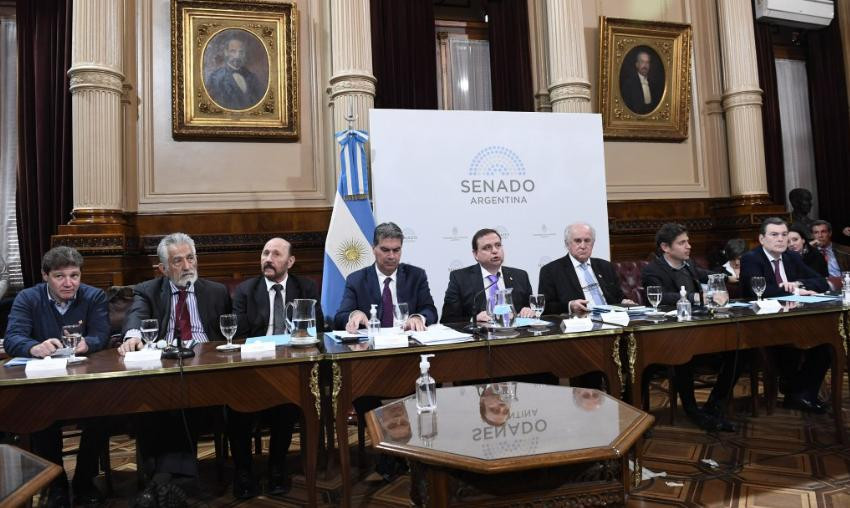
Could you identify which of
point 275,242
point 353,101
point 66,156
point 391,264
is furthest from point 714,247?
point 66,156

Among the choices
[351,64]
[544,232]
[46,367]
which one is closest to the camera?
[46,367]

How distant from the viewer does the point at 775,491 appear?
8.18ft

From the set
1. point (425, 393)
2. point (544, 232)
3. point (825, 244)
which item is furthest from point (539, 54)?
point (425, 393)

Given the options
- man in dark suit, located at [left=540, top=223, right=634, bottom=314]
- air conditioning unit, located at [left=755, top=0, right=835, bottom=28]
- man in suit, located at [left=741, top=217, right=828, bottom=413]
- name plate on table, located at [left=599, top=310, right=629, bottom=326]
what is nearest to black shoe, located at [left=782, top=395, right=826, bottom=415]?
man in suit, located at [left=741, top=217, right=828, bottom=413]

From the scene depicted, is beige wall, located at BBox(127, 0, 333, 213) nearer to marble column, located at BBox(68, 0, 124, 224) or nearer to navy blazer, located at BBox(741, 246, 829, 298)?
marble column, located at BBox(68, 0, 124, 224)

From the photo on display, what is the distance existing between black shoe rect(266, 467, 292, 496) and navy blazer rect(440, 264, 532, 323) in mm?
1197

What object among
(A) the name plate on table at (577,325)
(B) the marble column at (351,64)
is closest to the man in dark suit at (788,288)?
(A) the name plate on table at (577,325)

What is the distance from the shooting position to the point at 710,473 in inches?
107

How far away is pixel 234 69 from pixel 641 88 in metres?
4.11

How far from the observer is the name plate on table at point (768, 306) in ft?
9.73

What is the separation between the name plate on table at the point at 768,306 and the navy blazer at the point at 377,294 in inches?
66.4

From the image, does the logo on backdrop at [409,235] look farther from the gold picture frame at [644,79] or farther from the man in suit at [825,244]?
the man in suit at [825,244]

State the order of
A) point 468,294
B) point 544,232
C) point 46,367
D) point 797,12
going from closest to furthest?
1. point 46,367
2. point 468,294
3. point 544,232
4. point 797,12

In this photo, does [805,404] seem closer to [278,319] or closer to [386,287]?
[386,287]
